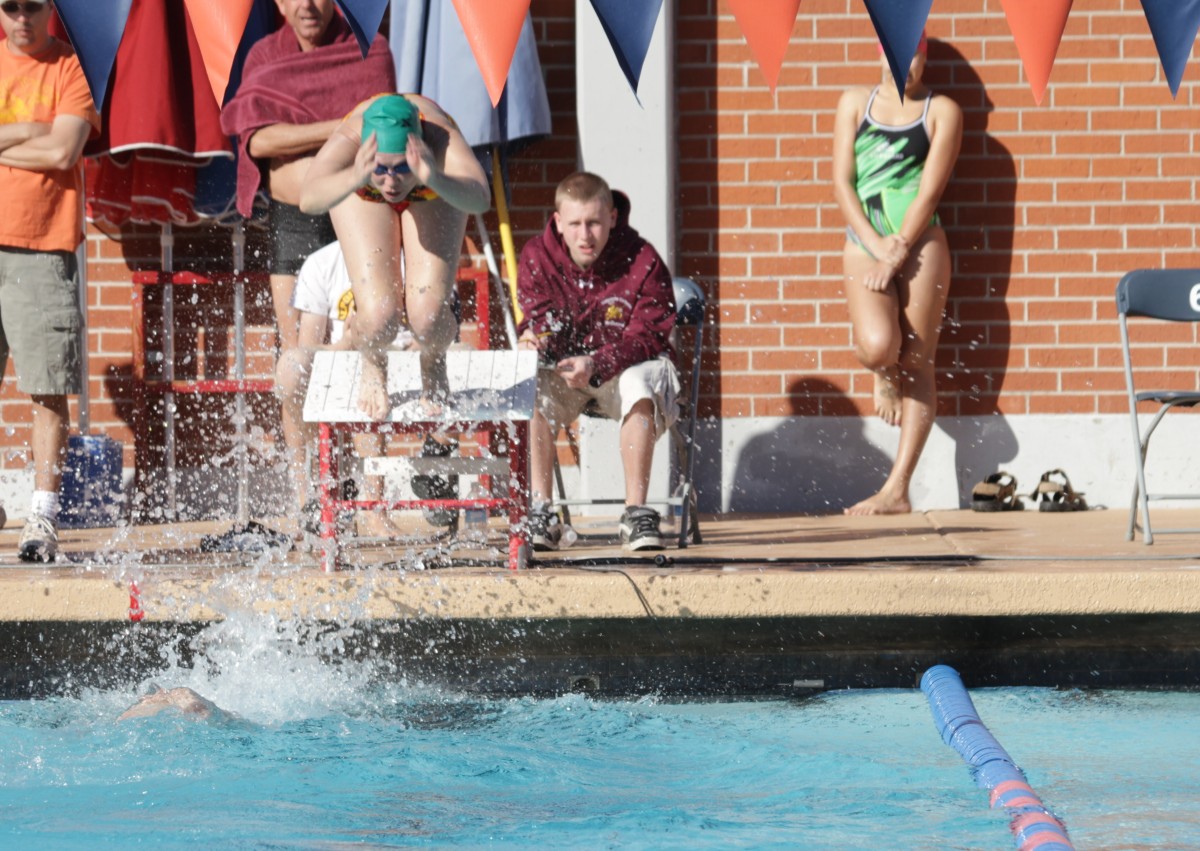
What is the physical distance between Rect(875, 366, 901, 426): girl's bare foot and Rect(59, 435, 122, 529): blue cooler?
328cm

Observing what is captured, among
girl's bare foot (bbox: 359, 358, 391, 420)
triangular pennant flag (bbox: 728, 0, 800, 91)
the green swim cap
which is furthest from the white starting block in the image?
triangular pennant flag (bbox: 728, 0, 800, 91)

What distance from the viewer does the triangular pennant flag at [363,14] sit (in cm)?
417

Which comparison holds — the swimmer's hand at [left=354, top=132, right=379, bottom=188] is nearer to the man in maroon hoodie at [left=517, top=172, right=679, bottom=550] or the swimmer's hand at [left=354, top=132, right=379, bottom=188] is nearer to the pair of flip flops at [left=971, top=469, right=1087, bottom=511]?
the man in maroon hoodie at [left=517, top=172, right=679, bottom=550]

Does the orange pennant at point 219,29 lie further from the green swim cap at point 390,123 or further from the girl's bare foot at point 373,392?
the girl's bare foot at point 373,392

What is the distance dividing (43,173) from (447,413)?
1.94 meters

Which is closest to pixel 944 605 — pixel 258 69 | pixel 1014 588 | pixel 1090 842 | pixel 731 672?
pixel 1014 588

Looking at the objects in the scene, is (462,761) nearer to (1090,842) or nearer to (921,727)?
(921,727)

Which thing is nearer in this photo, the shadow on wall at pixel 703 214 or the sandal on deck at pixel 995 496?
the sandal on deck at pixel 995 496

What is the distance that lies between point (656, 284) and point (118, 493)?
2620 millimetres

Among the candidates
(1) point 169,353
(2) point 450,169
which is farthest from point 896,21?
(1) point 169,353

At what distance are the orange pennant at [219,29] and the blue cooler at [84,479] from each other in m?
2.64

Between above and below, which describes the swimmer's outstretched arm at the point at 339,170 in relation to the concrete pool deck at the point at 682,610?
above

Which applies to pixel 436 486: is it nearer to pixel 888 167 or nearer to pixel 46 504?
pixel 46 504

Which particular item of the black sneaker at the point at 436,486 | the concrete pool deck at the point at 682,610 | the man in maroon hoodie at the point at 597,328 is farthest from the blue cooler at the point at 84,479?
the man in maroon hoodie at the point at 597,328
